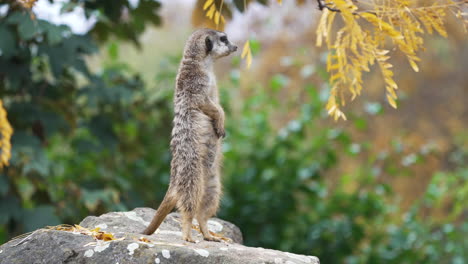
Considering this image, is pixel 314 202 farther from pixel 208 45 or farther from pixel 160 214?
pixel 160 214

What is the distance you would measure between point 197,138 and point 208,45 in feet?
2.14

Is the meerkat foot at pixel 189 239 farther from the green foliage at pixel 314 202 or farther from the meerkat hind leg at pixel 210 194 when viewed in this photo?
the green foliage at pixel 314 202

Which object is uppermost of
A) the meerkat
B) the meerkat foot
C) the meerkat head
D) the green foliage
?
the meerkat head

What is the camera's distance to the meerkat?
3330 mm

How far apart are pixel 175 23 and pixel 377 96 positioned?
498cm

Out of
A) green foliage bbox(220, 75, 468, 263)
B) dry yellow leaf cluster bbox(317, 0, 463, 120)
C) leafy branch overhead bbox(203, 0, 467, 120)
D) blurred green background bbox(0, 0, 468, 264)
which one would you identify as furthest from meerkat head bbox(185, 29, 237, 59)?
green foliage bbox(220, 75, 468, 263)

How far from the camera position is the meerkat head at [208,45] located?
12.4 ft

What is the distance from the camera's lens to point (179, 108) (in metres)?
3.56

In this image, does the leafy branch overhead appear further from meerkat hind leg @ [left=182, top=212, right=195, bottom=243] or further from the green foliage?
the green foliage

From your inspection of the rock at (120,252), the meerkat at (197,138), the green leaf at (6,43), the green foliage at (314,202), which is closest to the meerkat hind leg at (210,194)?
the meerkat at (197,138)

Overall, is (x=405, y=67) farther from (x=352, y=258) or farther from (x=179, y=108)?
(x=179, y=108)

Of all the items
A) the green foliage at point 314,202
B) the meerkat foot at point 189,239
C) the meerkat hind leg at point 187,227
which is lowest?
the green foliage at point 314,202

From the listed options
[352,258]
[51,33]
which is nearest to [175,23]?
[352,258]

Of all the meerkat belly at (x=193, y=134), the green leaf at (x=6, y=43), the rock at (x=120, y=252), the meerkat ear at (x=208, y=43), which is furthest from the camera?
the green leaf at (x=6, y=43)
